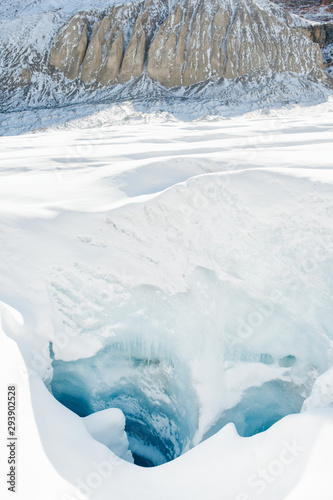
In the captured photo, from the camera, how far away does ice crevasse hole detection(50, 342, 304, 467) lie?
10.7ft

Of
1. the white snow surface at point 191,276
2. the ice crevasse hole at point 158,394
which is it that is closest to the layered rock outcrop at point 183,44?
the white snow surface at point 191,276

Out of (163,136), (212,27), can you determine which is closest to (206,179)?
(163,136)

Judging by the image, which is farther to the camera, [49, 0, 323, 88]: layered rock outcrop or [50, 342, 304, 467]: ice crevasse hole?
[49, 0, 323, 88]: layered rock outcrop

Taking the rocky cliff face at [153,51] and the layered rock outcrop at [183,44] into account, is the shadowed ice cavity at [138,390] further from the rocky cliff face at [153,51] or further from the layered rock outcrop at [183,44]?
the layered rock outcrop at [183,44]

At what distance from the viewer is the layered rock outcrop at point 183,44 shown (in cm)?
2148

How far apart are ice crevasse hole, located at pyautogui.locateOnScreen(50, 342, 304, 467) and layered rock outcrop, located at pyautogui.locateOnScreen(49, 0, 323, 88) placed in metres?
21.7

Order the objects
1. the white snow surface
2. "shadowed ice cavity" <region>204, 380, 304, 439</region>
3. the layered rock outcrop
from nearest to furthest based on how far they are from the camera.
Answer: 1. the white snow surface
2. "shadowed ice cavity" <region>204, 380, 304, 439</region>
3. the layered rock outcrop

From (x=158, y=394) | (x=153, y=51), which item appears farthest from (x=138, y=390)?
(x=153, y=51)

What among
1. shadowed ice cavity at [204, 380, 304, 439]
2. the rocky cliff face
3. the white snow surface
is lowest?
shadowed ice cavity at [204, 380, 304, 439]

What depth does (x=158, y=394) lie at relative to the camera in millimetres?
3480

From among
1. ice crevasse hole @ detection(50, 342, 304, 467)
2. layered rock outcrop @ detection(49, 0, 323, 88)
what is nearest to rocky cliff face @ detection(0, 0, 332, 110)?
layered rock outcrop @ detection(49, 0, 323, 88)

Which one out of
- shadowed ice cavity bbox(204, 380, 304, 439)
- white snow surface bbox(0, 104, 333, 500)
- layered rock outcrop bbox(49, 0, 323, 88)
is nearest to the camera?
white snow surface bbox(0, 104, 333, 500)

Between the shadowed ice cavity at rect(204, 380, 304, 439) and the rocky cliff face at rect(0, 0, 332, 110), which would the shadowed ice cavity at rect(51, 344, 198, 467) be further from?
the rocky cliff face at rect(0, 0, 332, 110)

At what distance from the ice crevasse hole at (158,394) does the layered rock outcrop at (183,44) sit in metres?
21.7
